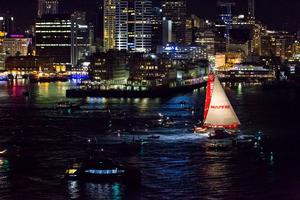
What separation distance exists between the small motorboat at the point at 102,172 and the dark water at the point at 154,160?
354 millimetres

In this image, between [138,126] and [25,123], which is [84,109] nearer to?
[25,123]

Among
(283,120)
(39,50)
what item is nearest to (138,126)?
(283,120)

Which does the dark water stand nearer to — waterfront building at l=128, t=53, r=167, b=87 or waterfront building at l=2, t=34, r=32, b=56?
waterfront building at l=128, t=53, r=167, b=87

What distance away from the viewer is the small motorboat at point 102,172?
20234 mm

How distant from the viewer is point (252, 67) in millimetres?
106750

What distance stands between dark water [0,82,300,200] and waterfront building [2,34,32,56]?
295 feet

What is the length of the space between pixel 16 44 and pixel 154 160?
109456 millimetres

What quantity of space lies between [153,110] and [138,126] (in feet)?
34.8

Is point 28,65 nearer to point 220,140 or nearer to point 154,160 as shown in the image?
point 220,140

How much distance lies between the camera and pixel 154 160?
78.0ft

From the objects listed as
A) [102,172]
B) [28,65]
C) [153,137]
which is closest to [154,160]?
[102,172]

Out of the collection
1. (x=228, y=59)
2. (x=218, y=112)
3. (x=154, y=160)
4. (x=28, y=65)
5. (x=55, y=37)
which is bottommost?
(x=154, y=160)

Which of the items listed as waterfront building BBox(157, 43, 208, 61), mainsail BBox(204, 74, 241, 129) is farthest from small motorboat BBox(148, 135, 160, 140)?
waterfront building BBox(157, 43, 208, 61)

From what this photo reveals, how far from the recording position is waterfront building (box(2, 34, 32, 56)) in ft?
422
